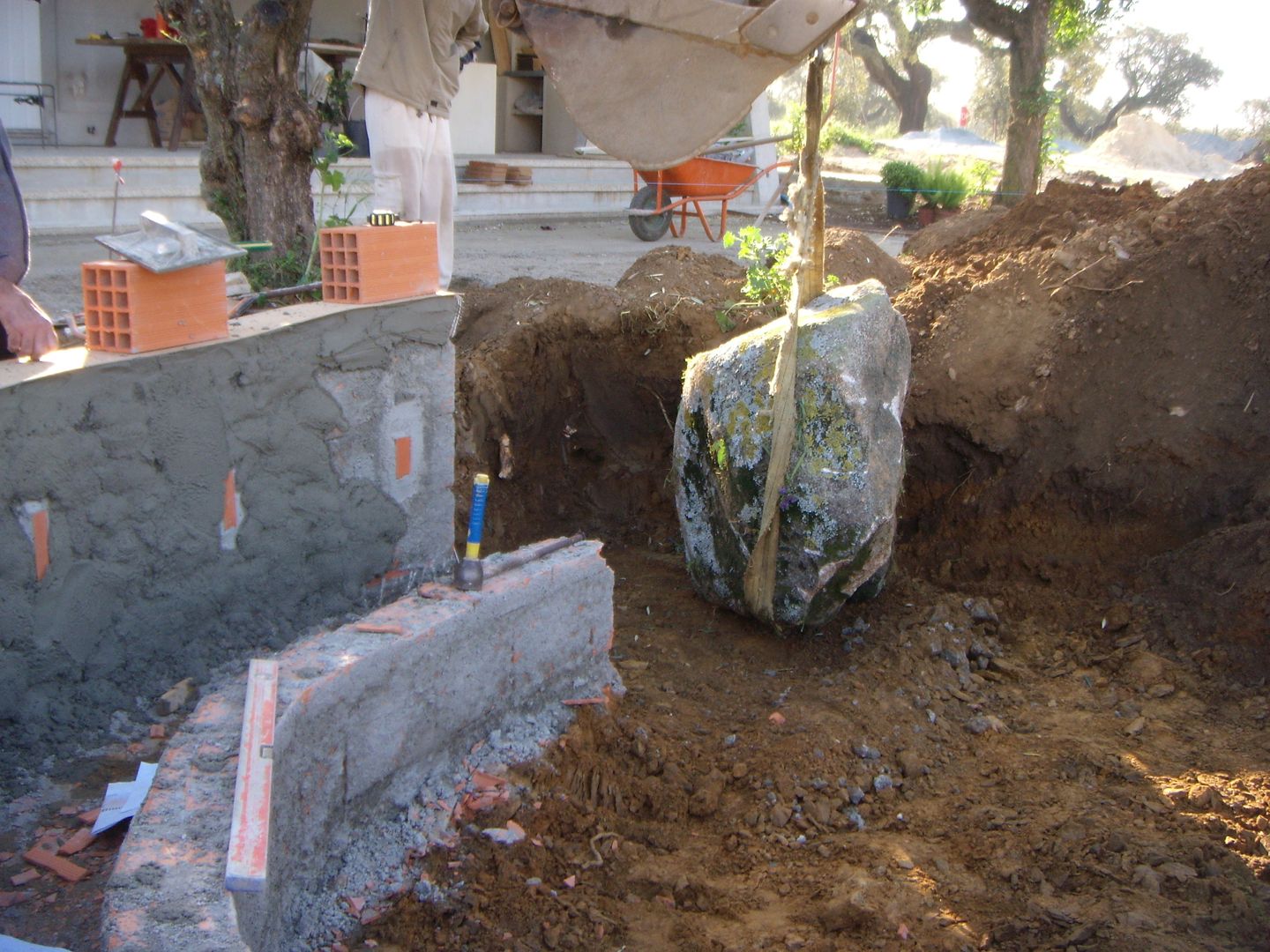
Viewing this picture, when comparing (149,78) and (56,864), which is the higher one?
(149,78)

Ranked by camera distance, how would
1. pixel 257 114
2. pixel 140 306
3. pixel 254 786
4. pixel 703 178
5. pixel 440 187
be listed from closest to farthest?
pixel 254 786
pixel 140 306
pixel 257 114
pixel 440 187
pixel 703 178

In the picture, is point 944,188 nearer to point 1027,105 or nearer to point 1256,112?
point 1027,105

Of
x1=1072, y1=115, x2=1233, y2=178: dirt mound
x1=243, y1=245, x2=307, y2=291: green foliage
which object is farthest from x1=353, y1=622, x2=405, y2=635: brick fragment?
x1=1072, y1=115, x2=1233, y2=178: dirt mound

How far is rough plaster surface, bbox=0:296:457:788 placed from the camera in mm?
2857

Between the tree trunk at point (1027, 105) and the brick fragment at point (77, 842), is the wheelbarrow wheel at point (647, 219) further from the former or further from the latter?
the brick fragment at point (77, 842)

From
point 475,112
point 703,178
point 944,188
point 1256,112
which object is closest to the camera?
point 703,178

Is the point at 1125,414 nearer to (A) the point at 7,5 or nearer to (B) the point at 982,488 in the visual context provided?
(B) the point at 982,488

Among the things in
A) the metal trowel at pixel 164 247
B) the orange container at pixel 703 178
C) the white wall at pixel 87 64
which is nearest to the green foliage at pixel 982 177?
the orange container at pixel 703 178

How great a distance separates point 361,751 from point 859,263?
15.3 feet

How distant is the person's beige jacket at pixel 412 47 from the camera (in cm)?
529

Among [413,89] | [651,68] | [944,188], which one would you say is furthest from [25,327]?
[944,188]

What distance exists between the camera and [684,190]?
1052 centimetres

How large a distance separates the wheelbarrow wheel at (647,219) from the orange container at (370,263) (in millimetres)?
6543

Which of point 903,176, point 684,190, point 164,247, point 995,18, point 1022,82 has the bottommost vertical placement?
point 164,247
